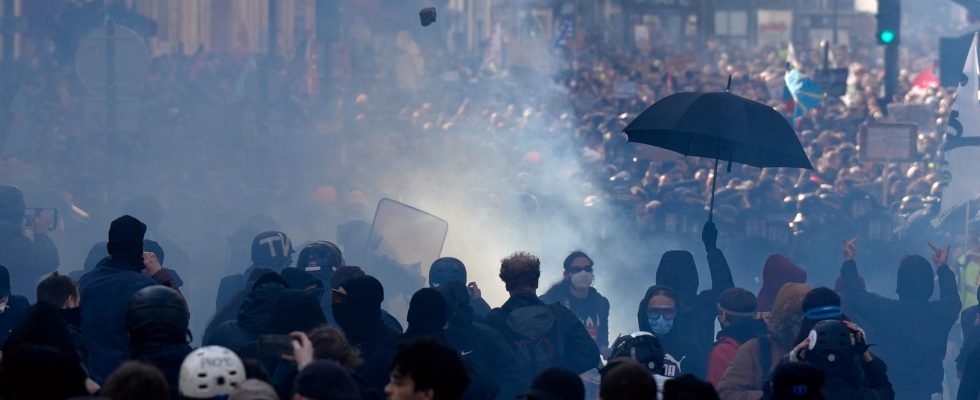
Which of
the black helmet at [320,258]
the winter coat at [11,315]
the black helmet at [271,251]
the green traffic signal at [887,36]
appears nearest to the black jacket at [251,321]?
the winter coat at [11,315]

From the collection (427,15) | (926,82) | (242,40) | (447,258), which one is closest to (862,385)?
(447,258)

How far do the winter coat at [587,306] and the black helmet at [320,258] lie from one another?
5.48 feet

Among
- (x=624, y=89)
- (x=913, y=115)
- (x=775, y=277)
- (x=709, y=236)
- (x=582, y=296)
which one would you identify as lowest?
(x=582, y=296)

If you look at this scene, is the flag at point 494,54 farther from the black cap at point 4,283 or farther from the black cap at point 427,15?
the black cap at point 4,283

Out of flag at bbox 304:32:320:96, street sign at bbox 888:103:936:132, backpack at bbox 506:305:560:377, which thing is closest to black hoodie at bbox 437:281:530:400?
backpack at bbox 506:305:560:377

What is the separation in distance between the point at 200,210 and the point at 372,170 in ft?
10.8

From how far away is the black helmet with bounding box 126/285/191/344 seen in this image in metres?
4.86

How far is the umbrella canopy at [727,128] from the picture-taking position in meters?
8.00

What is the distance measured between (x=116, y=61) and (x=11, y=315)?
12966mm

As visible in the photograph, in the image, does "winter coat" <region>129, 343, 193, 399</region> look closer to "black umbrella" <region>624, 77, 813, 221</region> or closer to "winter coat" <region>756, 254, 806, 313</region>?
"black umbrella" <region>624, 77, 813, 221</region>

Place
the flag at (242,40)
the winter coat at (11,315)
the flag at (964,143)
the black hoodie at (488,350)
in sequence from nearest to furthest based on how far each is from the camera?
the black hoodie at (488,350)
the winter coat at (11,315)
the flag at (964,143)
the flag at (242,40)

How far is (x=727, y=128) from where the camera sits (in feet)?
26.2

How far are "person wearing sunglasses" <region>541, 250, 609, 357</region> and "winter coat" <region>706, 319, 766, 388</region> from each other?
194 centimetres

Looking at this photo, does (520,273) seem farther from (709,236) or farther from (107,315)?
(107,315)
